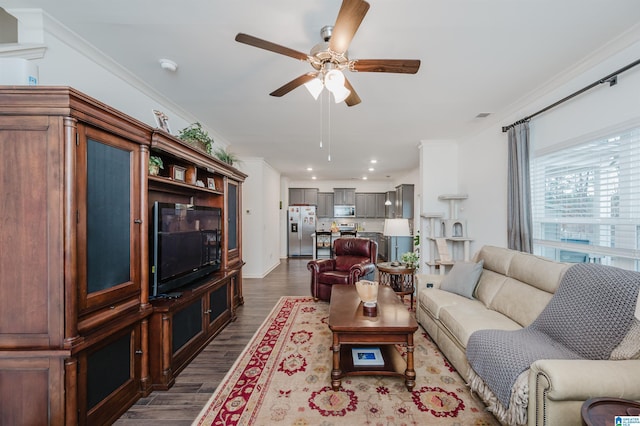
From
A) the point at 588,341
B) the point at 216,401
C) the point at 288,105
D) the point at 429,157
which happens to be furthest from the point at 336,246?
the point at 588,341

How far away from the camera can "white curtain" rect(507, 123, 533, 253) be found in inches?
111

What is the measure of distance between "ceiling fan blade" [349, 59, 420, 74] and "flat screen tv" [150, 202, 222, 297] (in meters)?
1.88

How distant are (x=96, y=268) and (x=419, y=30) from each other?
8.65ft

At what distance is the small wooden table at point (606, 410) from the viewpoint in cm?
100

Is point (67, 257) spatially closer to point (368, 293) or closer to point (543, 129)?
point (368, 293)

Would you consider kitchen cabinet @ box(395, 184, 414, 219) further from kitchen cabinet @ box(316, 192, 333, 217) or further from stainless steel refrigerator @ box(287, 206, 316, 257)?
stainless steel refrigerator @ box(287, 206, 316, 257)

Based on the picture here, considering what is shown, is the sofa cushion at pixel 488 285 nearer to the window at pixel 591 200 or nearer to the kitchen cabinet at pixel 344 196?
the window at pixel 591 200

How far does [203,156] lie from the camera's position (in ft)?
8.60

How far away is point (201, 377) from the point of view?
213 cm

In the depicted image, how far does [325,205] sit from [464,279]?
622cm

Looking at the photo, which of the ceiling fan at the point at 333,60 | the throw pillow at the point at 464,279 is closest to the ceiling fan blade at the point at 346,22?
the ceiling fan at the point at 333,60

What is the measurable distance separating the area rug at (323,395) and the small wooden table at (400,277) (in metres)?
1.06

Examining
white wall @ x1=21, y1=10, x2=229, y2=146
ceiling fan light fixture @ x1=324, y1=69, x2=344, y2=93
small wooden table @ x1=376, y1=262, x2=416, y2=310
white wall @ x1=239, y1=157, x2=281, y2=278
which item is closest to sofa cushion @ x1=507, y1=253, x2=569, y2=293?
small wooden table @ x1=376, y1=262, x2=416, y2=310

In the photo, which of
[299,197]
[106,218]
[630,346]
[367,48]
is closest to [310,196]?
[299,197]
